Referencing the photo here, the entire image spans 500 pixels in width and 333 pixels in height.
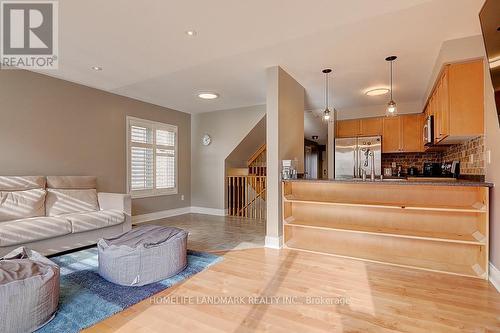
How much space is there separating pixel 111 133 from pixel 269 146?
10.5 feet

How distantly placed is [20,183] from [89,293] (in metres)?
2.21

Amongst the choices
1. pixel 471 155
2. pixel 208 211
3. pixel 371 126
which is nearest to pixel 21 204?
pixel 208 211

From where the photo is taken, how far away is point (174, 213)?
623 centimetres

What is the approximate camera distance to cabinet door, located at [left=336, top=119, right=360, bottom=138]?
595 cm

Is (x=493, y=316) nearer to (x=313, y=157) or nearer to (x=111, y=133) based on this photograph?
(x=111, y=133)

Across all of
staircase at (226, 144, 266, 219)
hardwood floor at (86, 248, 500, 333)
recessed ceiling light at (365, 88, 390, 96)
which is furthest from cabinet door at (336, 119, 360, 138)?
hardwood floor at (86, 248, 500, 333)

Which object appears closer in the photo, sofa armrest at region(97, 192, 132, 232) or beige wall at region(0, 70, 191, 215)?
beige wall at region(0, 70, 191, 215)

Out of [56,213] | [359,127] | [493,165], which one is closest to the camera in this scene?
[493,165]

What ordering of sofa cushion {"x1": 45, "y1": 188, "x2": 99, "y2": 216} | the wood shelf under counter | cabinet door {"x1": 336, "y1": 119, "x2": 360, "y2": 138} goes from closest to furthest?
the wood shelf under counter → sofa cushion {"x1": 45, "y1": 188, "x2": 99, "y2": 216} → cabinet door {"x1": 336, "y1": 119, "x2": 360, "y2": 138}

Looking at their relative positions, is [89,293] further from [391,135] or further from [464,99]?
[391,135]

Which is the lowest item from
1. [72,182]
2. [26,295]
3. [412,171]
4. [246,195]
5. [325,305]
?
[325,305]

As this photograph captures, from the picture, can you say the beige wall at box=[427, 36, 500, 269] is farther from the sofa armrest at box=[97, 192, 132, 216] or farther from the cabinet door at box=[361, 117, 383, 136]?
the sofa armrest at box=[97, 192, 132, 216]

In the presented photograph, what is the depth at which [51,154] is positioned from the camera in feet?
13.2

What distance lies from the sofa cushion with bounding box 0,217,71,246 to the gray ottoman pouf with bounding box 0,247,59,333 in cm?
98
